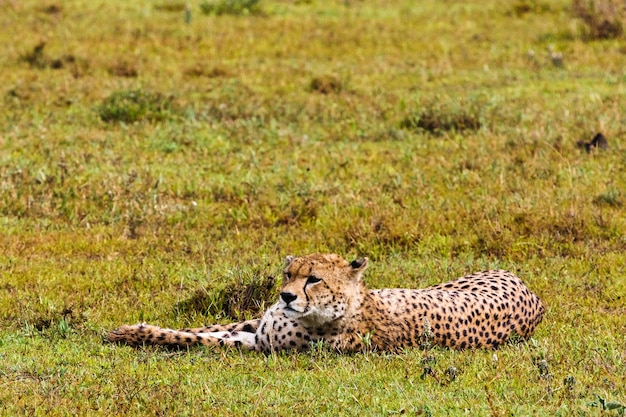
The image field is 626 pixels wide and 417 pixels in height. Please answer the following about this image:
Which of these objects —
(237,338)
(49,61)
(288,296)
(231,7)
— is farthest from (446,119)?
(231,7)

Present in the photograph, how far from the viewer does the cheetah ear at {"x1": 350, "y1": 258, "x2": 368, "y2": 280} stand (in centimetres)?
651

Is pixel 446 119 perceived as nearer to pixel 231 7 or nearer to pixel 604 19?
pixel 604 19

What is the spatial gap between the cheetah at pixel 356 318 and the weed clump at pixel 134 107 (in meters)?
6.81

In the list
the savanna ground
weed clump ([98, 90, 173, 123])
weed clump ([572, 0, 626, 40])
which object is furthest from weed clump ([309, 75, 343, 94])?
weed clump ([572, 0, 626, 40])

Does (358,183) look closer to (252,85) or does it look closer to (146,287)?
(146,287)

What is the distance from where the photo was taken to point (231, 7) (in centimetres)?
2058

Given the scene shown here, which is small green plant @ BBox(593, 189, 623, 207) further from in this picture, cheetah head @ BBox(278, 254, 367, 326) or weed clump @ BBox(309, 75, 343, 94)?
weed clump @ BBox(309, 75, 343, 94)

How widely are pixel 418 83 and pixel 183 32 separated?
468 cm

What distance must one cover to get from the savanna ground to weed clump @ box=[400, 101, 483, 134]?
3cm

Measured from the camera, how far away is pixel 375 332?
261 inches

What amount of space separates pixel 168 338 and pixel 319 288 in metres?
1.04

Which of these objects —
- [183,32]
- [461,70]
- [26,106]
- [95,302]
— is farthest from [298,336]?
[183,32]

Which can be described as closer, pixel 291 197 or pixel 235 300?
pixel 235 300

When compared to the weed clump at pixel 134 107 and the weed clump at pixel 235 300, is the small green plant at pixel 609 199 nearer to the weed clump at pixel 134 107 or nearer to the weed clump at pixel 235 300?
the weed clump at pixel 235 300
